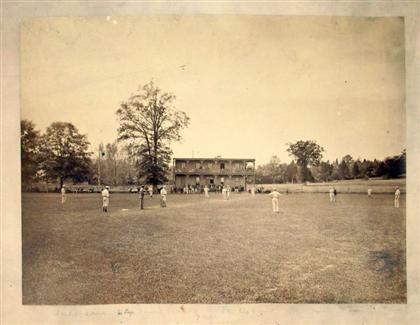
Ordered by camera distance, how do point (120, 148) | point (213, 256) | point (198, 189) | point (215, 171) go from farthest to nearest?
point (198, 189) → point (215, 171) → point (120, 148) → point (213, 256)

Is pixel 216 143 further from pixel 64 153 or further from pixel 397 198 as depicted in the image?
pixel 397 198

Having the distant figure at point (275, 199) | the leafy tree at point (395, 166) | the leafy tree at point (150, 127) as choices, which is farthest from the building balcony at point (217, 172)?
the leafy tree at point (395, 166)

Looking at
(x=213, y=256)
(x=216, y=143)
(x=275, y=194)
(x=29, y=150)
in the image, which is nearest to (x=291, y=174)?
(x=275, y=194)

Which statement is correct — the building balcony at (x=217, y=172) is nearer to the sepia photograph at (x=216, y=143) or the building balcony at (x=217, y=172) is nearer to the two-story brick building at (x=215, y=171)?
the two-story brick building at (x=215, y=171)

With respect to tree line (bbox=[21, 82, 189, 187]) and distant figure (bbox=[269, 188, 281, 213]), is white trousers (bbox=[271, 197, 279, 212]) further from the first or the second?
tree line (bbox=[21, 82, 189, 187])

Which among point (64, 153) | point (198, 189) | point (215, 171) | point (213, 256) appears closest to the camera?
point (213, 256)

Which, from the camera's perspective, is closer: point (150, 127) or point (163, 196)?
point (150, 127)
